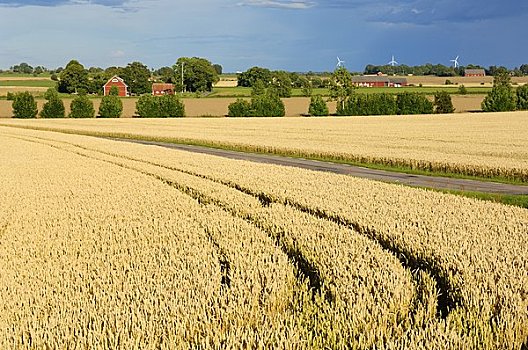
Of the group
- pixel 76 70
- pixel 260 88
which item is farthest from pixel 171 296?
pixel 76 70

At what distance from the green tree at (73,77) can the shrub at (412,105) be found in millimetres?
91622

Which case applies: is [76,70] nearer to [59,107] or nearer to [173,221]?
[59,107]

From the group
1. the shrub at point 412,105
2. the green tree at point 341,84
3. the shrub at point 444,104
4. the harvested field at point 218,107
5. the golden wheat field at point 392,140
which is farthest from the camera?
the green tree at point 341,84

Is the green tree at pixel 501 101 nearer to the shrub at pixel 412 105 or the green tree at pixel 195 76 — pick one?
the shrub at pixel 412 105

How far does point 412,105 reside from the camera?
99.5 m

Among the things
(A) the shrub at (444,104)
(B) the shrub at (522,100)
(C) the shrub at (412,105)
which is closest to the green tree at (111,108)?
(C) the shrub at (412,105)

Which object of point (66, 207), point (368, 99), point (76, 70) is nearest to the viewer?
point (66, 207)

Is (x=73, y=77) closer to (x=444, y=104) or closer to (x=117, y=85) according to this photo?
(x=117, y=85)

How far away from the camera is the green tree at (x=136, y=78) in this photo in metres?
168

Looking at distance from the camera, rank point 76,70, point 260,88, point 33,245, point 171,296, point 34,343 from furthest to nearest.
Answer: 1. point 76,70
2. point 260,88
3. point 33,245
4. point 171,296
5. point 34,343

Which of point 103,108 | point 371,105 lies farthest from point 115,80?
point 371,105

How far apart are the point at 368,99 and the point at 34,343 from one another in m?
96.3

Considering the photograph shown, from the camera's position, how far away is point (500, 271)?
10484 millimetres

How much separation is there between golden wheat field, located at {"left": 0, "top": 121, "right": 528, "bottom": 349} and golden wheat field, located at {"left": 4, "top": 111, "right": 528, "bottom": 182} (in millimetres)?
16021
